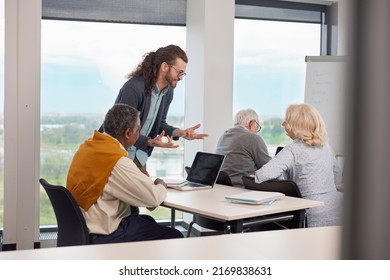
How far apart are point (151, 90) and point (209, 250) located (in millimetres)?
2827

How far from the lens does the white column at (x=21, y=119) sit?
4230mm

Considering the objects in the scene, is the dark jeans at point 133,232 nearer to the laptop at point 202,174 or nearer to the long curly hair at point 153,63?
the laptop at point 202,174

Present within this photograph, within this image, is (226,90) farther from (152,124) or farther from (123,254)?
(123,254)

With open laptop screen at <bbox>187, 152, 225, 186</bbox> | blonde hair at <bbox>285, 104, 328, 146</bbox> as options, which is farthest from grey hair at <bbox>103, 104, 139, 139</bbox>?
blonde hair at <bbox>285, 104, 328, 146</bbox>

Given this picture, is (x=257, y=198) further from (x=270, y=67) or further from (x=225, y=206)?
(x=270, y=67)

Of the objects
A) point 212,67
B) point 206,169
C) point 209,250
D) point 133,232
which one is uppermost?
point 212,67

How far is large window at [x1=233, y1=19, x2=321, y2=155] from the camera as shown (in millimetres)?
5312

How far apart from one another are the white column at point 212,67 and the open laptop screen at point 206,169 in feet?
4.45

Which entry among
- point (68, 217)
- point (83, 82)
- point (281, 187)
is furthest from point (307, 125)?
point (83, 82)

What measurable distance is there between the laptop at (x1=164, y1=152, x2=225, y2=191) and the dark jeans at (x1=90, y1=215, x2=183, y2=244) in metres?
0.48

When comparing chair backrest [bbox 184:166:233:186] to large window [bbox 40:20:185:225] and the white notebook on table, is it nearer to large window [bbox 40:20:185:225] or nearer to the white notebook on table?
the white notebook on table

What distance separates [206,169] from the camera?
333cm
